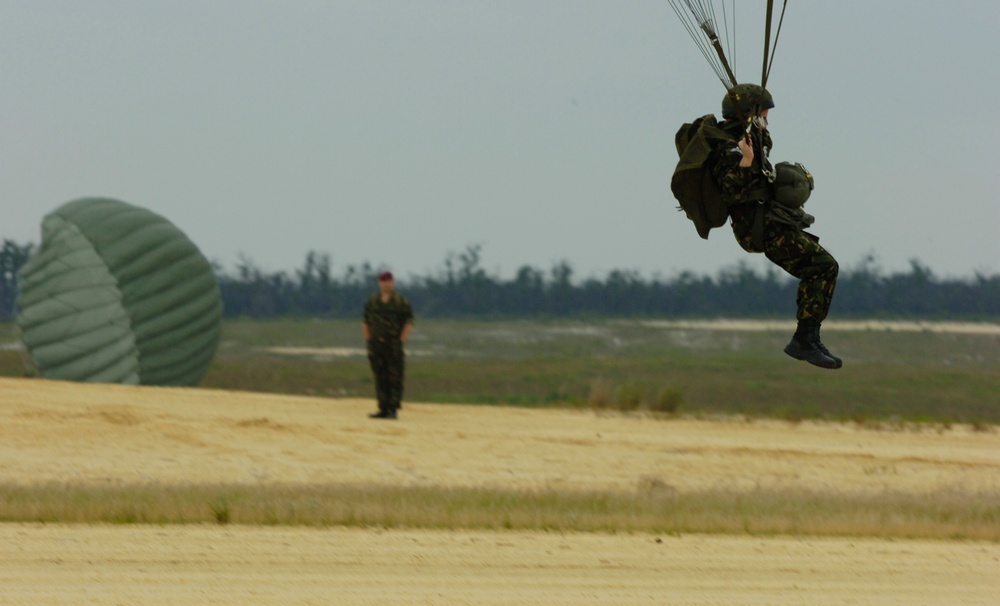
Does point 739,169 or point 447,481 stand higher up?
point 739,169

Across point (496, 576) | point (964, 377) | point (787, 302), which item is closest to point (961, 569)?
point (496, 576)

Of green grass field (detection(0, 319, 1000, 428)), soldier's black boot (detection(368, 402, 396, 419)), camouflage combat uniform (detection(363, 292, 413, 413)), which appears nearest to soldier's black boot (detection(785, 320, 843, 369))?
camouflage combat uniform (detection(363, 292, 413, 413))

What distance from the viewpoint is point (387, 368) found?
2391 cm

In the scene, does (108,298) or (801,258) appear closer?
(801,258)

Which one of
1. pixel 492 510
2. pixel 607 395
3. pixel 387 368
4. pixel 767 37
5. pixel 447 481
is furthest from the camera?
pixel 607 395

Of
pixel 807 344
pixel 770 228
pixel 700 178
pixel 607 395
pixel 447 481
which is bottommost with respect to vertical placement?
pixel 447 481

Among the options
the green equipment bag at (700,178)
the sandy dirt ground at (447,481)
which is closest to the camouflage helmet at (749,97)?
the green equipment bag at (700,178)

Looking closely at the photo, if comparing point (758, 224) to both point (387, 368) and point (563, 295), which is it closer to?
point (387, 368)

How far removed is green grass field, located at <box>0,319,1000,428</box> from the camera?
36.6m

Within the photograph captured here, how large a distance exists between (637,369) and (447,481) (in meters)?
32.6

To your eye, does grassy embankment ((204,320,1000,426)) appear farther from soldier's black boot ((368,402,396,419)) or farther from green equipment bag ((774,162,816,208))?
green equipment bag ((774,162,816,208))

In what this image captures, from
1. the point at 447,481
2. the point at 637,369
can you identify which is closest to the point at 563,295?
the point at 637,369

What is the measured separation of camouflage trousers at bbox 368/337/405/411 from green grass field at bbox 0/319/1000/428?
774 centimetres

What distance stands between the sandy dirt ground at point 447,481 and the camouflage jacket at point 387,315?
1654 mm
